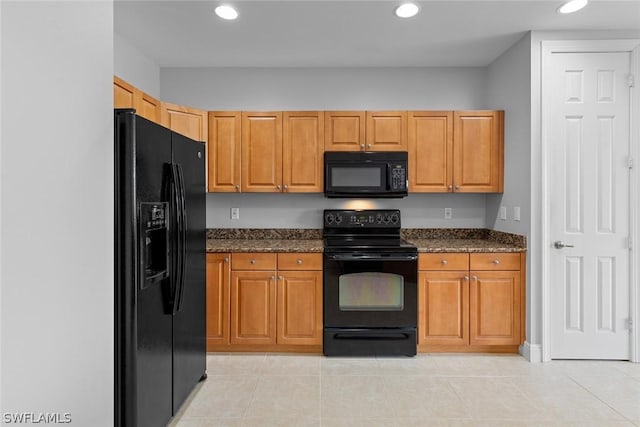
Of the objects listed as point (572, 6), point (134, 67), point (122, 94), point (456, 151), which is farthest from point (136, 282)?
point (572, 6)

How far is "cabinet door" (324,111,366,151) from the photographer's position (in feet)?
11.9

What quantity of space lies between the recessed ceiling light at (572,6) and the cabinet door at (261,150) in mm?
2283

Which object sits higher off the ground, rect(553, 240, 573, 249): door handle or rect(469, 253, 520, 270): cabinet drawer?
rect(553, 240, 573, 249): door handle

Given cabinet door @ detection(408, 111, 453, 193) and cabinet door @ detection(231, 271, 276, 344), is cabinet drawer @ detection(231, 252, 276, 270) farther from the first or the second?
cabinet door @ detection(408, 111, 453, 193)

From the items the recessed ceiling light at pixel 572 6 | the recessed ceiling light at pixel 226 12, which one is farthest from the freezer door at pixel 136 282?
the recessed ceiling light at pixel 572 6

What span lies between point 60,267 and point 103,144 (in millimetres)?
459

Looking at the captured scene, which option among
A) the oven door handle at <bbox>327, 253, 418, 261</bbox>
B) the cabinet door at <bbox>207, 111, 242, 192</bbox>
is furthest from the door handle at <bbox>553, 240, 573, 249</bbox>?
the cabinet door at <bbox>207, 111, 242, 192</bbox>

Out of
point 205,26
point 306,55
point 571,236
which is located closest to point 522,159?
point 571,236

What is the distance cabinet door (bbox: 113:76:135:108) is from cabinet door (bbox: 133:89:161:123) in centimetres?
8

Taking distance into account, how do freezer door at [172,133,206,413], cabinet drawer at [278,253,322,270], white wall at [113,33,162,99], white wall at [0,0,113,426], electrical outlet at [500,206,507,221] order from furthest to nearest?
electrical outlet at [500,206,507,221], cabinet drawer at [278,253,322,270], white wall at [113,33,162,99], freezer door at [172,133,206,413], white wall at [0,0,113,426]

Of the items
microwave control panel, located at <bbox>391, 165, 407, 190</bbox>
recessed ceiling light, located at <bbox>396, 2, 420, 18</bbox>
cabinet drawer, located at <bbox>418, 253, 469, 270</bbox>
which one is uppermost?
recessed ceiling light, located at <bbox>396, 2, 420, 18</bbox>

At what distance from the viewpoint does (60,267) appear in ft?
3.04

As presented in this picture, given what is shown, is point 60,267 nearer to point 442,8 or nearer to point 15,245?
point 15,245

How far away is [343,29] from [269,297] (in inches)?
87.3
